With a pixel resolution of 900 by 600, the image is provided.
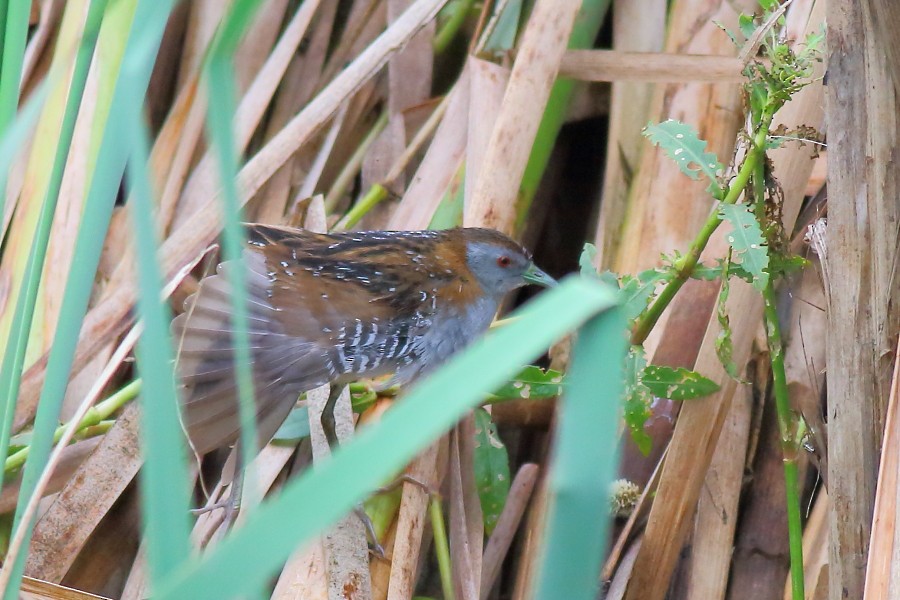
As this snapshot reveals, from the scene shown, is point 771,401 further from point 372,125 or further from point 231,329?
point 372,125

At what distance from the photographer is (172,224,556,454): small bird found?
1.93 metres

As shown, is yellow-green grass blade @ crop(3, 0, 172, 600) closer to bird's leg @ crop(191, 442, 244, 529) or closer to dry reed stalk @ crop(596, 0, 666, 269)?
bird's leg @ crop(191, 442, 244, 529)

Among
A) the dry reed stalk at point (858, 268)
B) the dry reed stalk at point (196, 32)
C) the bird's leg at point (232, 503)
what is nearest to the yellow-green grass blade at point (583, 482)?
the dry reed stalk at point (858, 268)

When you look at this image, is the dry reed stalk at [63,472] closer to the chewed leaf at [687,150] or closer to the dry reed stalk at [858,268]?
the chewed leaf at [687,150]

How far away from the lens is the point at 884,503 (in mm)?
1325

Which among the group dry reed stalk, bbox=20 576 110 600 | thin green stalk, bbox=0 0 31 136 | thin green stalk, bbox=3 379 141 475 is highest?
thin green stalk, bbox=0 0 31 136

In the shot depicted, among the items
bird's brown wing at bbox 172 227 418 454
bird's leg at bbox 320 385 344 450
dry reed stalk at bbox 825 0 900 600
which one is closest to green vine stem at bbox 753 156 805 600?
dry reed stalk at bbox 825 0 900 600


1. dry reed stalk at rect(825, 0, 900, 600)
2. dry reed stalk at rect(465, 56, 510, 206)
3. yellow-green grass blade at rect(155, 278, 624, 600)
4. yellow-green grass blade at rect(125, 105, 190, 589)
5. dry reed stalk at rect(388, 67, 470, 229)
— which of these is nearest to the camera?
yellow-green grass blade at rect(155, 278, 624, 600)

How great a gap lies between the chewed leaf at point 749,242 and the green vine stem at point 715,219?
1.6 inches

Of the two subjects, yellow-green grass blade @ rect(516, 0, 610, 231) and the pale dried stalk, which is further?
yellow-green grass blade @ rect(516, 0, 610, 231)

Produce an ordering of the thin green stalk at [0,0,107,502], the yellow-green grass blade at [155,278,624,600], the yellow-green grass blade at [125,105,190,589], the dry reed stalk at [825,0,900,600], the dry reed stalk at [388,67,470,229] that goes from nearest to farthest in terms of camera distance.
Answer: the yellow-green grass blade at [155,278,624,600] < the yellow-green grass blade at [125,105,190,589] < the thin green stalk at [0,0,107,502] < the dry reed stalk at [825,0,900,600] < the dry reed stalk at [388,67,470,229]

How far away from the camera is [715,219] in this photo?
1676mm

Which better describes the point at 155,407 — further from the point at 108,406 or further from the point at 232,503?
the point at 108,406

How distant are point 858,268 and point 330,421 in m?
1.16
